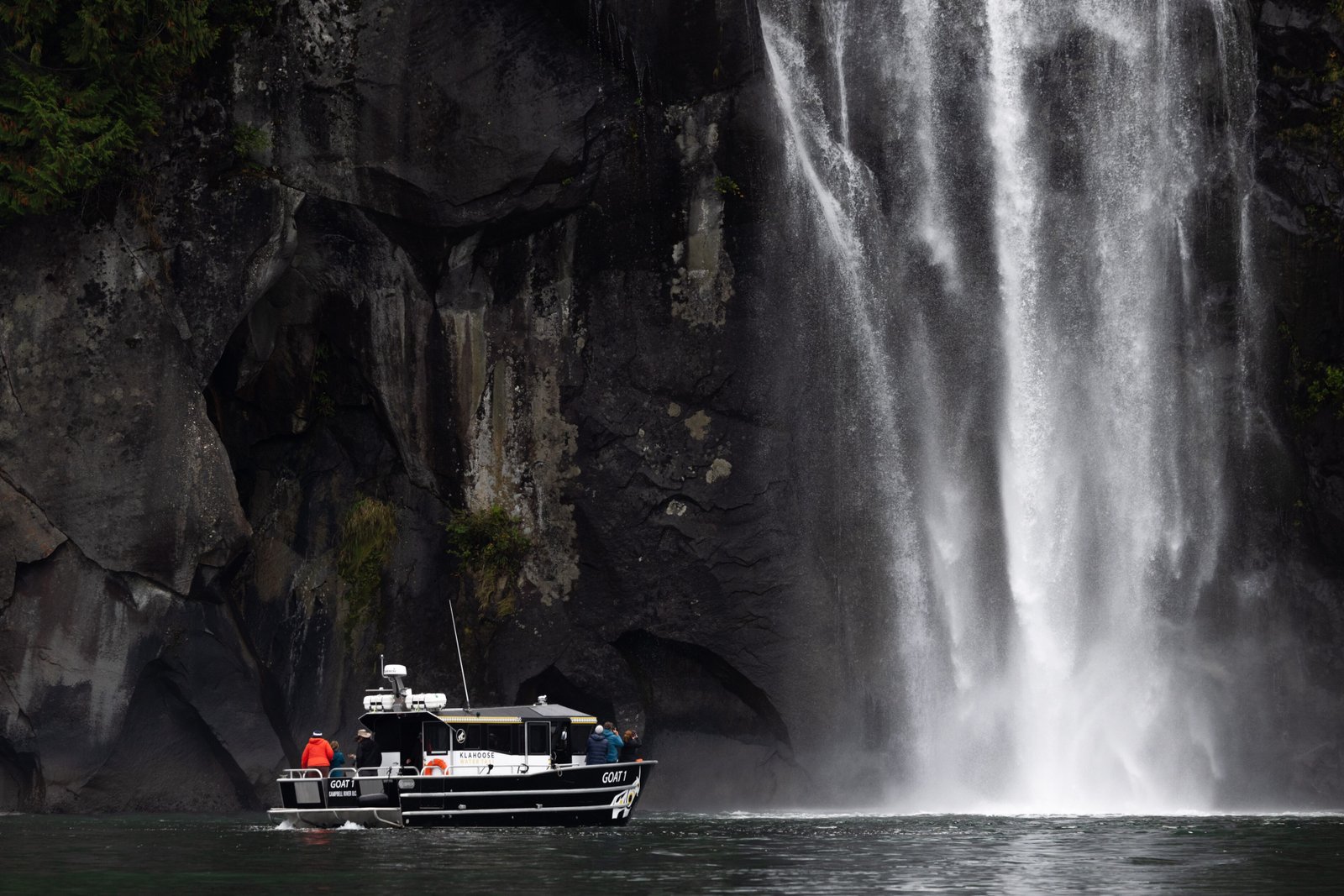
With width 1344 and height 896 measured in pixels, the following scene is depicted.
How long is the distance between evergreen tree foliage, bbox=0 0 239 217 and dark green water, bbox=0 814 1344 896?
44.0ft

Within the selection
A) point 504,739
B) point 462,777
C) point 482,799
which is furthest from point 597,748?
point 462,777

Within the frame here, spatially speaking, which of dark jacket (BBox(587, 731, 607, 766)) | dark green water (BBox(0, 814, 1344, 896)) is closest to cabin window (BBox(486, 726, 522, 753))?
dark jacket (BBox(587, 731, 607, 766))

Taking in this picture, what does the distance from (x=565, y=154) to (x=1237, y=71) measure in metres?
16.1

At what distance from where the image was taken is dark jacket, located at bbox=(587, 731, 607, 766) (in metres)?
32.0

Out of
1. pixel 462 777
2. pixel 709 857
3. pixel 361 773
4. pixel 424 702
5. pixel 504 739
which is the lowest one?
pixel 709 857

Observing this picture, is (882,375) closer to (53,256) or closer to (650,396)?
(650,396)

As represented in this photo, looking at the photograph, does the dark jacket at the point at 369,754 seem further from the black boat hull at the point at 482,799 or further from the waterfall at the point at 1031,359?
the waterfall at the point at 1031,359

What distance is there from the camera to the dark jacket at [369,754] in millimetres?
32188

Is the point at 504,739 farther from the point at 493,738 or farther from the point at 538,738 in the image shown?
the point at 538,738

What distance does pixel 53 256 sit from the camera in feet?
123

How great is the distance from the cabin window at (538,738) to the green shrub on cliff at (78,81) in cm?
1525

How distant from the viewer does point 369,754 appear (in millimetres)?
32438

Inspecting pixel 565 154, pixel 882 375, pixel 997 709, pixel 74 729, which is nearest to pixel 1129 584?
pixel 997 709

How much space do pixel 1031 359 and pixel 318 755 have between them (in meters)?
18.8
